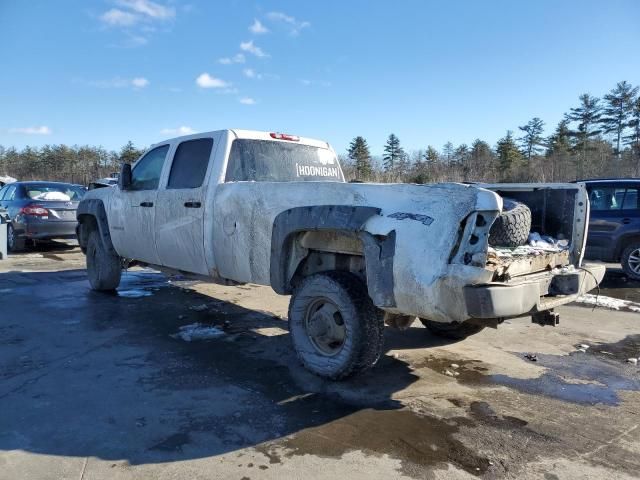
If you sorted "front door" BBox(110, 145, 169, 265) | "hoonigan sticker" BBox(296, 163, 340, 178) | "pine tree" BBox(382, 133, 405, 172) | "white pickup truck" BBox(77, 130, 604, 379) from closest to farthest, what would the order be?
"white pickup truck" BBox(77, 130, 604, 379) < "hoonigan sticker" BBox(296, 163, 340, 178) < "front door" BBox(110, 145, 169, 265) < "pine tree" BBox(382, 133, 405, 172)

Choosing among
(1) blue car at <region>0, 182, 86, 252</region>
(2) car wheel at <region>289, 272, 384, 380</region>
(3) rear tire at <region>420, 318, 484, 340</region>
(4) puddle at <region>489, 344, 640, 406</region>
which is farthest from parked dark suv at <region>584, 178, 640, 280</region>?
(1) blue car at <region>0, 182, 86, 252</region>

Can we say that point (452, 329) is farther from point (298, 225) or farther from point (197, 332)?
point (197, 332)

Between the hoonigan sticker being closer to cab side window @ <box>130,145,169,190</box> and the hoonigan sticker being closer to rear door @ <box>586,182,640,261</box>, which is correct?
cab side window @ <box>130,145,169,190</box>

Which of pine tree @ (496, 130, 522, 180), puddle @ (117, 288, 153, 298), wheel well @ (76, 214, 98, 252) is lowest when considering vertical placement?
puddle @ (117, 288, 153, 298)

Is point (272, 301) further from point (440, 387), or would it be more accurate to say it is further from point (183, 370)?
point (440, 387)

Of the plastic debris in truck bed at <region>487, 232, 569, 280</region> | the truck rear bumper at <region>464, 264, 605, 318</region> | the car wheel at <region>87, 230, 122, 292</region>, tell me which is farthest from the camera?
the car wheel at <region>87, 230, 122, 292</region>

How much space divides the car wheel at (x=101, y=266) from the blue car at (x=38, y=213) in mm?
4839

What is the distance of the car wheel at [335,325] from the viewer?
148 inches

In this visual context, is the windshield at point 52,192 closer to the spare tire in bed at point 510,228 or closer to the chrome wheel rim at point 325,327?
the chrome wheel rim at point 325,327

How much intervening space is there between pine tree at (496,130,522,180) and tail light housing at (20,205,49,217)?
128 ft

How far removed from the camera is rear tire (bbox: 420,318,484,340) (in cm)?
509

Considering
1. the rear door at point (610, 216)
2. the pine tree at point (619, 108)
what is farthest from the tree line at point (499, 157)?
the rear door at point (610, 216)

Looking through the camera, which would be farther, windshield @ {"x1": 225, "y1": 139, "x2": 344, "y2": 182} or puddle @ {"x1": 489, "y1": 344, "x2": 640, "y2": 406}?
windshield @ {"x1": 225, "y1": 139, "x2": 344, "y2": 182}

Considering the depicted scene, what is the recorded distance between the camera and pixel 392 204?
3.44 meters
